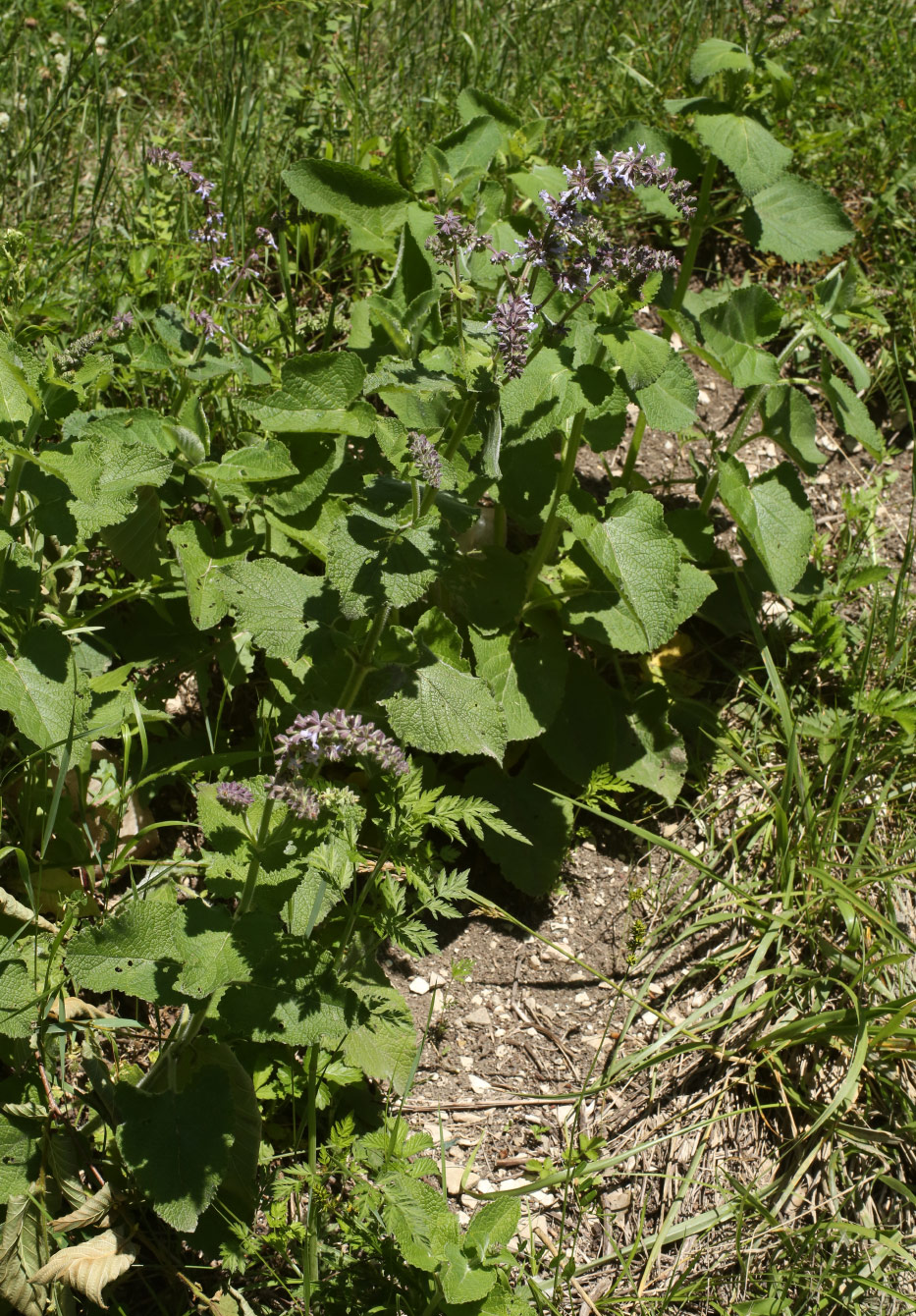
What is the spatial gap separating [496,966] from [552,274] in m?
1.65

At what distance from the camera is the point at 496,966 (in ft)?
8.59

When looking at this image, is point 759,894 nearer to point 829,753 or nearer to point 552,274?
point 829,753

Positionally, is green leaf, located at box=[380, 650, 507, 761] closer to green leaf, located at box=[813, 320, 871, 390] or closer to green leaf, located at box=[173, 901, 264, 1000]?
green leaf, located at box=[173, 901, 264, 1000]

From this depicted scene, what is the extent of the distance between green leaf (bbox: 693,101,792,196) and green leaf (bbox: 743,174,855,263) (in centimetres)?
16

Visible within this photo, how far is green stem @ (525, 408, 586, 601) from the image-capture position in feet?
7.93

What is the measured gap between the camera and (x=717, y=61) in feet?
8.65

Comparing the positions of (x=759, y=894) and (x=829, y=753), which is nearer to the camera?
(x=759, y=894)

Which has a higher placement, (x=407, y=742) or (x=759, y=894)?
(x=407, y=742)

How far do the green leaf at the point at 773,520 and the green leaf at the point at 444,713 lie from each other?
3.13ft

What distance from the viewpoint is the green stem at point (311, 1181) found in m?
Answer: 1.83

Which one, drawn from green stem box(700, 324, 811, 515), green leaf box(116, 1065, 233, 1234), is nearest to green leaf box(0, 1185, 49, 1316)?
green leaf box(116, 1065, 233, 1234)

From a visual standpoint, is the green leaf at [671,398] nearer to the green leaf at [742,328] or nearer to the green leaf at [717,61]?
the green leaf at [742,328]

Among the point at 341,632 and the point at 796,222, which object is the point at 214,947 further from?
the point at 796,222

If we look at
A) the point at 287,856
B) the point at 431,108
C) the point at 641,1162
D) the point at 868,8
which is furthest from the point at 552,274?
the point at 868,8
